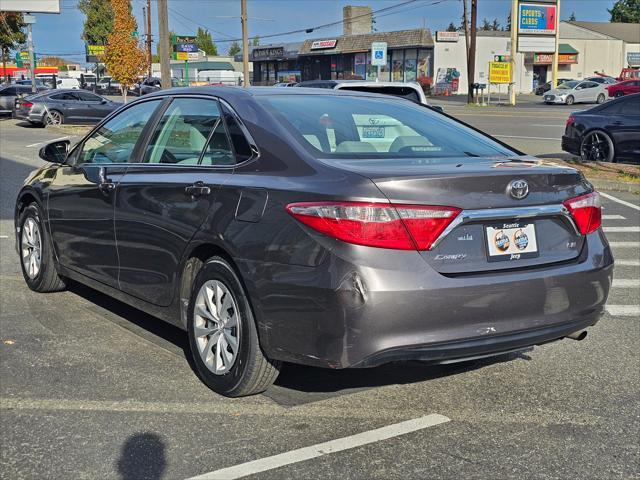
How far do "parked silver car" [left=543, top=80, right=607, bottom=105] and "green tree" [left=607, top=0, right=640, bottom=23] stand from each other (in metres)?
70.7

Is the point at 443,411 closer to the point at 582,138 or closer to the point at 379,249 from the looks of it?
the point at 379,249

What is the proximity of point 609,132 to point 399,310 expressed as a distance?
1290 cm

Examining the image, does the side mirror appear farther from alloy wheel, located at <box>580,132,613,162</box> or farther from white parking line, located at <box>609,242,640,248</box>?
alloy wheel, located at <box>580,132,613,162</box>

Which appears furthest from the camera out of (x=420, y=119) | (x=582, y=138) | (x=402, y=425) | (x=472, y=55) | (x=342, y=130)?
(x=472, y=55)

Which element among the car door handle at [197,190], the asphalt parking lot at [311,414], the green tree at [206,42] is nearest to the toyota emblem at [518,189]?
the asphalt parking lot at [311,414]

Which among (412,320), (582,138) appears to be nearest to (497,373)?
(412,320)

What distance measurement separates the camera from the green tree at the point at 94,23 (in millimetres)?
87438

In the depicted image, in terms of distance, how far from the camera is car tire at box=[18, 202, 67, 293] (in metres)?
6.18

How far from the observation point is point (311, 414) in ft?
13.2

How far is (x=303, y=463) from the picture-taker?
137 inches

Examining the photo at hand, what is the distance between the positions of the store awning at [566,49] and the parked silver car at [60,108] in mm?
58869

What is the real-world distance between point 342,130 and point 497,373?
1.69 meters

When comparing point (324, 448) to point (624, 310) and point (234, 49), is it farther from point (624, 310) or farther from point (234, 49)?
point (234, 49)

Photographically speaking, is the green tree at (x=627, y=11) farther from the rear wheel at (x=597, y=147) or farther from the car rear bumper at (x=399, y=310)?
the car rear bumper at (x=399, y=310)
